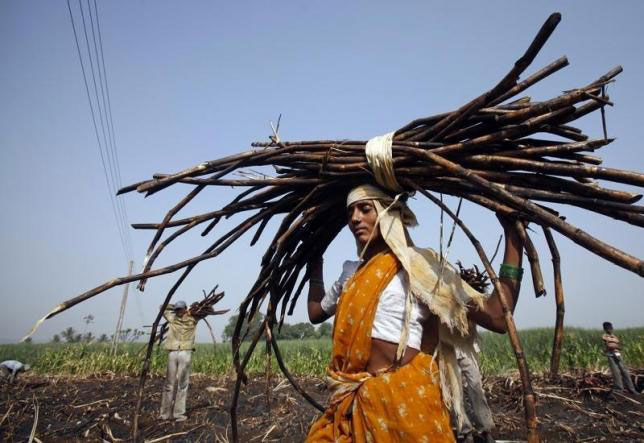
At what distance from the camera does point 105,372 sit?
13055mm

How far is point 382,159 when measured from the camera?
195 cm

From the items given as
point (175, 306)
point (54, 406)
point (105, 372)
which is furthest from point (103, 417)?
point (105, 372)

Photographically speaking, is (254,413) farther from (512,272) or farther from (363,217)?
(512,272)

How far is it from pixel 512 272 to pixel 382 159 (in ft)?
2.74

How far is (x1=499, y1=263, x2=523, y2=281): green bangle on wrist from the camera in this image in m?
1.69

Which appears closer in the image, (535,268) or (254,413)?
(535,268)

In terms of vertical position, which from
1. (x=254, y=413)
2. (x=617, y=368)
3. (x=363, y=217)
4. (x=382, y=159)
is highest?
(x=382, y=159)

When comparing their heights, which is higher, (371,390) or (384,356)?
(384,356)

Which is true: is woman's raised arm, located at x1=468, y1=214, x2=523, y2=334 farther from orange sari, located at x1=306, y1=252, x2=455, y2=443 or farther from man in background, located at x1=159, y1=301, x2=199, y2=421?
man in background, located at x1=159, y1=301, x2=199, y2=421

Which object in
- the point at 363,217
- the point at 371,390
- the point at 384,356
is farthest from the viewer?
the point at 363,217

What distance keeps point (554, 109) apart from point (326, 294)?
1.64 m

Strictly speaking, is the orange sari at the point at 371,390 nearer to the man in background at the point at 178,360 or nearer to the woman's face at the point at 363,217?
the woman's face at the point at 363,217

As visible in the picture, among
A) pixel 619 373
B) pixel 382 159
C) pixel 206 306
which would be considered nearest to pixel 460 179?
pixel 382 159

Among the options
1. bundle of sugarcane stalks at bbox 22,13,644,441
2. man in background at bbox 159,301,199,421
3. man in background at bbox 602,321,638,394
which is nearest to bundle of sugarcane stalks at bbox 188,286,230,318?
man in background at bbox 159,301,199,421
